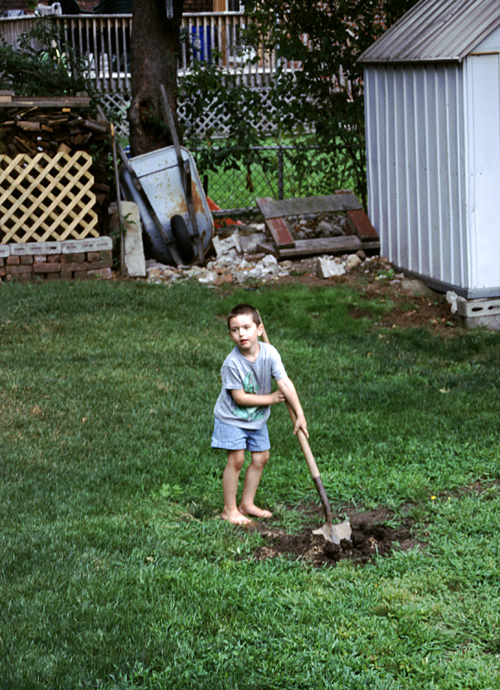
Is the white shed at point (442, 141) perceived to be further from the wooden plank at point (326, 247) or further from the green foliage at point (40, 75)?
the green foliage at point (40, 75)

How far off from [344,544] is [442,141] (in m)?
4.99

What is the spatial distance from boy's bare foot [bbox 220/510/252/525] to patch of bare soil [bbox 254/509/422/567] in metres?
0.11

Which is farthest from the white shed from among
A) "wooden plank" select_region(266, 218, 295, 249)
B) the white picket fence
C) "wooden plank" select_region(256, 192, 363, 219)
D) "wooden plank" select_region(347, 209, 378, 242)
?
the white picket fence

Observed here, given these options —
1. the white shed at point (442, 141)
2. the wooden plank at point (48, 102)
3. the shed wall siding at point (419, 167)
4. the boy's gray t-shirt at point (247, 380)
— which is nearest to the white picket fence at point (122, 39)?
the wooden plank at point (48, 102)

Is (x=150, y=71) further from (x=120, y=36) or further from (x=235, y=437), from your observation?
(x=120, y=36)

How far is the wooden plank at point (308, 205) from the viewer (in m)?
10.8

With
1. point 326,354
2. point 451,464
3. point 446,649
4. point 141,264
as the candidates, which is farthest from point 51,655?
point 141,264

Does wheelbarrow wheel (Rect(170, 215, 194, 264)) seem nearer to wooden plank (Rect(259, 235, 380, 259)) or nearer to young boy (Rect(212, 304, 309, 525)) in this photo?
wooden plank (Rect(259, 235, 380, 259))

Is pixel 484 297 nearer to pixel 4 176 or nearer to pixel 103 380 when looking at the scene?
pixel 103 380

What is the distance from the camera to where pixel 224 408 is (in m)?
4.62

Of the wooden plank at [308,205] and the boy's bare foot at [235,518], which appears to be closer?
the boy's bare foot at [235,518]

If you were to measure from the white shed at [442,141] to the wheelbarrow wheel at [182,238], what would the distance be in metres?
2.36

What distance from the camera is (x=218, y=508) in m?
4.87

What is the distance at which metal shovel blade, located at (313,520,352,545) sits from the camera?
439cm
